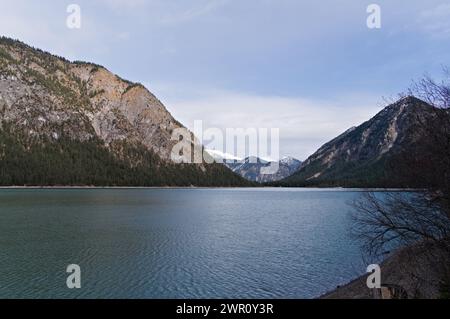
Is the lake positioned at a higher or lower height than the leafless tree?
lower

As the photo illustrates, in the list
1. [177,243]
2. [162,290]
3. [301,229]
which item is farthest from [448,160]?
[301,229]

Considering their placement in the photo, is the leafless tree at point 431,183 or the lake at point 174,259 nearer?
the leafless tree at point 431,183

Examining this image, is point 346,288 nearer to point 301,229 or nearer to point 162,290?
point 162,290

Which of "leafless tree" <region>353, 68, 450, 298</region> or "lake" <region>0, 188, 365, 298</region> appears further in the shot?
"lake" <region>0, 188, 365, 298</region>

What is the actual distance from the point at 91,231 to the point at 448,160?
54614 millimetres

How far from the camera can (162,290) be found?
30.7 m

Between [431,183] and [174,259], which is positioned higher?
[431,183]

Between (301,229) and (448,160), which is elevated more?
(448,160)

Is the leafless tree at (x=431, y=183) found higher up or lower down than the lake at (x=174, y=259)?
higher up

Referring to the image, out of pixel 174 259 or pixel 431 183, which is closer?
pixel 431 183

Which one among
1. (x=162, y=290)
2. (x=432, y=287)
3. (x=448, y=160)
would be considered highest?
(x=448, y=160)

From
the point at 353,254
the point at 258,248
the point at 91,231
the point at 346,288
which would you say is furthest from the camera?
the point at 91,231
